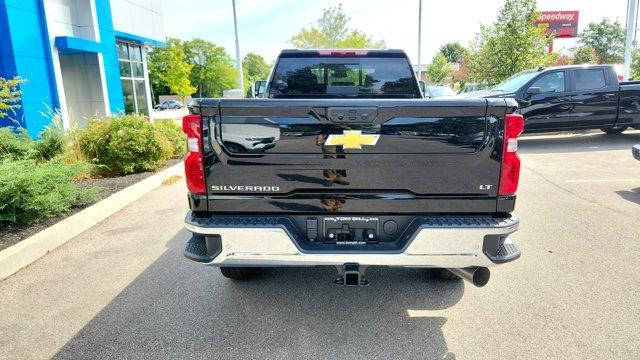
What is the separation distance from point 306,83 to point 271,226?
8.93 feet

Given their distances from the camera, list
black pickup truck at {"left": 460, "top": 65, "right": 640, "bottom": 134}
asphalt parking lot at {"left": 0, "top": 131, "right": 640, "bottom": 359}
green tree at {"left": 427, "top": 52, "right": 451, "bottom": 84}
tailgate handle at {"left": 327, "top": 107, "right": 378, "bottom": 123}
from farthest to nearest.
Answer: green tree at {"left": 427, "top": 52, "right": 451, "bottom": 84}
black pickup truck at {"left": 460, "top": 65, "right": 640, "bottom": 134}
asphalt parking lot at {"left": 0, "top": 131, "right": 640, "bottom": 359}
tailgate handle at {"left": 327, "top": 107, "right": 378, "bottom": 123}

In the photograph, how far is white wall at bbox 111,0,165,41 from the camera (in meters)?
15.9

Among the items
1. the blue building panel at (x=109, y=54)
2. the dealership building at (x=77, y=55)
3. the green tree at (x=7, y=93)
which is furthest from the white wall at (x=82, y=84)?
the green tree at (x=7, y=93)

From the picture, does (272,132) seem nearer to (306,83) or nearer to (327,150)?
(327,150)

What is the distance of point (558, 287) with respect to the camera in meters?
3.52

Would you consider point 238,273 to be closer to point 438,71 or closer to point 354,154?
point 354,154

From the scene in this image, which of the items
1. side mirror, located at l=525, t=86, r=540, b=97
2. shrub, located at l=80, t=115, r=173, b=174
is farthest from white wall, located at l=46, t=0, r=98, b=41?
side mirror, located at l=525, t=86, r=540, b=97

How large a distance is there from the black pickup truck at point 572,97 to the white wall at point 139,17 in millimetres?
14359

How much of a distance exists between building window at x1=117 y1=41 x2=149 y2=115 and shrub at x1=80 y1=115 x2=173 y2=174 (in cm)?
988

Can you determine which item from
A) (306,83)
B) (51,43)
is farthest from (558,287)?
(51,43)

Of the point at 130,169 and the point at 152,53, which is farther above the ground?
the point at 152,53

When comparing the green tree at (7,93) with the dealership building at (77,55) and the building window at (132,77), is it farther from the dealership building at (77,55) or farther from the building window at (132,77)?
the building window at (132,77)

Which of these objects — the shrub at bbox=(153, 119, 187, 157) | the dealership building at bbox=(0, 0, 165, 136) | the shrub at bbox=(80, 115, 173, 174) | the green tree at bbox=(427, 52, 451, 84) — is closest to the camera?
the shrub at bbox=(80, 115, 173, 174)

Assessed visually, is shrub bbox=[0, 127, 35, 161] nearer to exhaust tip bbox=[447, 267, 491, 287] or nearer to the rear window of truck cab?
the rear window of truck cab
